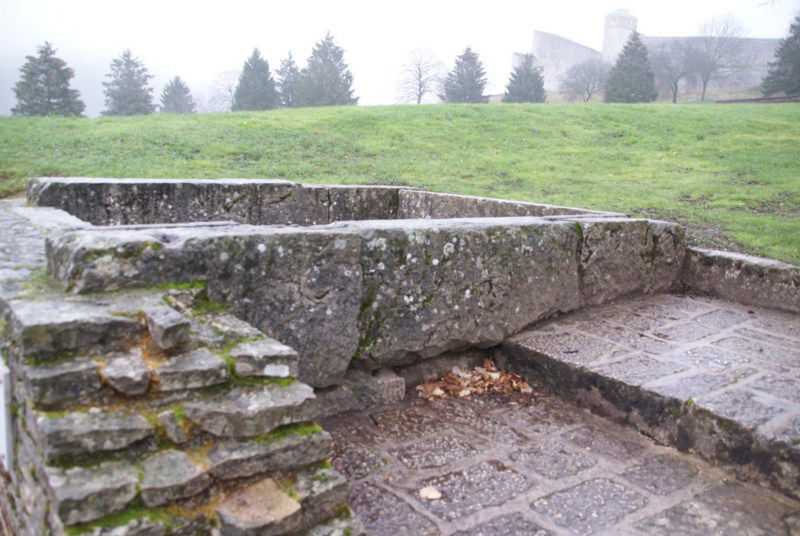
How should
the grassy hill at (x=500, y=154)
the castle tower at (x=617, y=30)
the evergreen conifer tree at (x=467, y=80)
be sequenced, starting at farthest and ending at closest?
the castle tower at (x=617, y=30) → the evergreen conifer tree at (x=467, y=80) → the grassy hill at (x=500, y=154)

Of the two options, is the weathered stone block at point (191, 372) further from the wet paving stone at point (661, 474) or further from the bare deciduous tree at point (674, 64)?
the bare deciduous tree at point (674, 64)

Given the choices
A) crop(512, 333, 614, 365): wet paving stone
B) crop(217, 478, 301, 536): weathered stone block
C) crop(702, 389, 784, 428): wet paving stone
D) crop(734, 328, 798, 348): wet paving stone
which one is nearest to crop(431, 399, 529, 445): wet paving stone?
crop(512, 333, 614, 365): wet paving stone

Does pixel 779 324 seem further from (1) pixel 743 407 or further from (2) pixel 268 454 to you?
(2) pixel 268 454

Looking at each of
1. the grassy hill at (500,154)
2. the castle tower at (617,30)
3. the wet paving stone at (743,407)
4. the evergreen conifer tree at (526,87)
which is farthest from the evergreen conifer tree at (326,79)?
the wet paving stone at (743,407)

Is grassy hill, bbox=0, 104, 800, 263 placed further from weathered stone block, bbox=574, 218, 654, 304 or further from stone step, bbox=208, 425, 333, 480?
stone step, bbox=208, 425, 333, 480

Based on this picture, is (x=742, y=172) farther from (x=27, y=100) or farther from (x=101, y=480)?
(x=27, y=100)

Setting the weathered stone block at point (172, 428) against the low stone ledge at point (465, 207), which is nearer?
the weathered stone block at point (172, 428)

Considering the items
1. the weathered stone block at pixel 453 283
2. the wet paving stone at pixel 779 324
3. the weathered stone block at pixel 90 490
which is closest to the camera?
the weathered stone block at pixel 90 490

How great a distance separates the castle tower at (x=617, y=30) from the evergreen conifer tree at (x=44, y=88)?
165 ft

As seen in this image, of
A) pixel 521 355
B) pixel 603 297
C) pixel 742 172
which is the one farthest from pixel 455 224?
pixel 742 172

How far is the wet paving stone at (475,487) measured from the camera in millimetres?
2504

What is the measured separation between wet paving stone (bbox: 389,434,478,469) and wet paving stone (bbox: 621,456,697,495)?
758mm

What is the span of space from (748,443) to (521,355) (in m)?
1.43

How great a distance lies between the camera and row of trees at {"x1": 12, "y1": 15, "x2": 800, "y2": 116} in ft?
110
